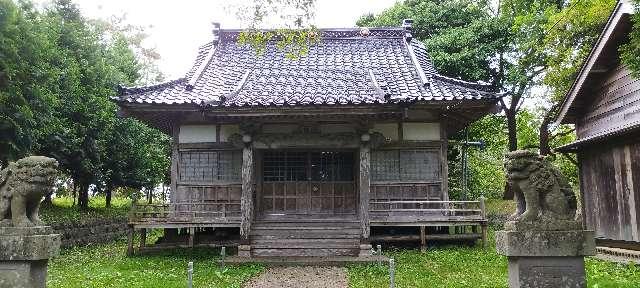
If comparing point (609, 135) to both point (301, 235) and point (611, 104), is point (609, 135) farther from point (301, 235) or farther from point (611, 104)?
point (301, 235)

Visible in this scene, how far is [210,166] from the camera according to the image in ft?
57.7

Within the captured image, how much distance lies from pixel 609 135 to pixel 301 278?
8.55 meters

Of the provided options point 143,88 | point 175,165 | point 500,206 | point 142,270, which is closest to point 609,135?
point 142,270

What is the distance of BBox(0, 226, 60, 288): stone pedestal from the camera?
7344 mm

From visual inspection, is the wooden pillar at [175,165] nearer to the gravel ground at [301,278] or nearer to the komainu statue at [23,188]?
the gravel ground at [301,278]

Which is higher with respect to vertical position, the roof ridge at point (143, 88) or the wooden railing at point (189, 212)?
the roof ridge at point (143, 88)

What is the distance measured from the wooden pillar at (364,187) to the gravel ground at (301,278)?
5.92 feet

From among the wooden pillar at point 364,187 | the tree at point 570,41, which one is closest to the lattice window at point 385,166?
the wooden pillar at point 364,187

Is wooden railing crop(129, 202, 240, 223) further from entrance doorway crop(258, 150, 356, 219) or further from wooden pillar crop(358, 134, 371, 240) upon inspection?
wooden pillar crop(358, 134, 371, 240)

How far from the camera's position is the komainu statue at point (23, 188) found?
7492 mm

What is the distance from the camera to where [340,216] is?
1733cm

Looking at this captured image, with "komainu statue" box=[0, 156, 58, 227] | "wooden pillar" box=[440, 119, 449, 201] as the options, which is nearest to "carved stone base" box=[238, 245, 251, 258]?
"wooden pillar" box=[440, 119, 449, 201]

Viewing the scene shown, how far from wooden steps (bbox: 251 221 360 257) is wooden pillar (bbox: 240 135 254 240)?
58 cm

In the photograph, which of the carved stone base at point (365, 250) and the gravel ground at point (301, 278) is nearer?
the gravel ground at point (301, 278)
